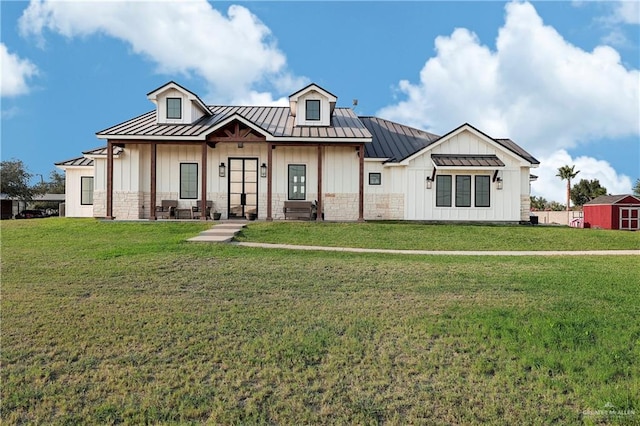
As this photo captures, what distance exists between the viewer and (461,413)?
13.0 ft

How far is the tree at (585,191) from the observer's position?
5500cm

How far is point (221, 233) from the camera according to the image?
14719 millimetres

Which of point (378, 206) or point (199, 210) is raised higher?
point (378, 206)

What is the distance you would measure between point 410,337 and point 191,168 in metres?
16.7

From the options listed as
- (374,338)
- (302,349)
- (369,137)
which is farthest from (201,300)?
(369,137)

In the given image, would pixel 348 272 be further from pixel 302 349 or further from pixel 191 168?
pixel 191 168

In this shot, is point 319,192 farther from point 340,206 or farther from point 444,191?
point 444,191

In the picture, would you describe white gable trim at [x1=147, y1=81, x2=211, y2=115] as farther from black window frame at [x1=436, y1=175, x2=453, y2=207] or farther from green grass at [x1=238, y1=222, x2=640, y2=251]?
black window frame at [x1=436, y1=175, x2=453, y2=207]

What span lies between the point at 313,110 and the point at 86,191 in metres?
11.7

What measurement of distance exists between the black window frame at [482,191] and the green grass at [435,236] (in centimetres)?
216

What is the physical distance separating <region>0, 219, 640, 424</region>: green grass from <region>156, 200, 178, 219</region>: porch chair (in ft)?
34.4

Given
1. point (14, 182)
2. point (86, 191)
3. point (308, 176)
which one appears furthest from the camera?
point (14, 182)

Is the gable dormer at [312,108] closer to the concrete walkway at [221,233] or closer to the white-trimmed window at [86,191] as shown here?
the concrete walkway at [221,233]

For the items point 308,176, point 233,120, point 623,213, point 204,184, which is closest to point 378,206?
point 308,176
